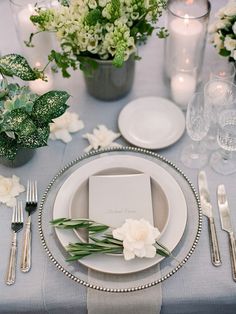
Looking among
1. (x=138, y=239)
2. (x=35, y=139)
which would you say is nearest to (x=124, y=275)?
(x=138, y=239)

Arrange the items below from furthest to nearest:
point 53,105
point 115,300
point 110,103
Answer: point 110,103 < point 53,105 < point 115,300

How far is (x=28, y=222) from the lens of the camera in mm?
856

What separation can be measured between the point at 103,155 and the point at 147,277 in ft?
1.07

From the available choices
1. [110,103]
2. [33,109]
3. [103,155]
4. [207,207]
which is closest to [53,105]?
[33,109]

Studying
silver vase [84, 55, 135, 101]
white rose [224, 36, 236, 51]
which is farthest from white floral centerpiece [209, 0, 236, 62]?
silver vase [84, 55, 135, 101]

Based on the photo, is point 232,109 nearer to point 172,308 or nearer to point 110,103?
point 110,103

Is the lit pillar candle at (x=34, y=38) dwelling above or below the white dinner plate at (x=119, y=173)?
above

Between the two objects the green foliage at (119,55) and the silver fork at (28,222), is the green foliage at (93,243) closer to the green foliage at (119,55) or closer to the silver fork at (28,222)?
the silver fork at (28,222)

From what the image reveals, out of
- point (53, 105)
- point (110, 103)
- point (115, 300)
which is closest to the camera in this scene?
point (115, 300)

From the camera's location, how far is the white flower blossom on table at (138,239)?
718mm

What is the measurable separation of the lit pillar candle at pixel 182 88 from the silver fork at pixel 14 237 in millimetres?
521

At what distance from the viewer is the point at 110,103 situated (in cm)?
112

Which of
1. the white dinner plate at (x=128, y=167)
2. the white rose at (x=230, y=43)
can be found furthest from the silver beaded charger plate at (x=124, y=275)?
the white rose at (x=230, y=43)

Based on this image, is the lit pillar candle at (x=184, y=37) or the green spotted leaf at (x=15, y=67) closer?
the green spotted leaf at (x=15, y=67)
